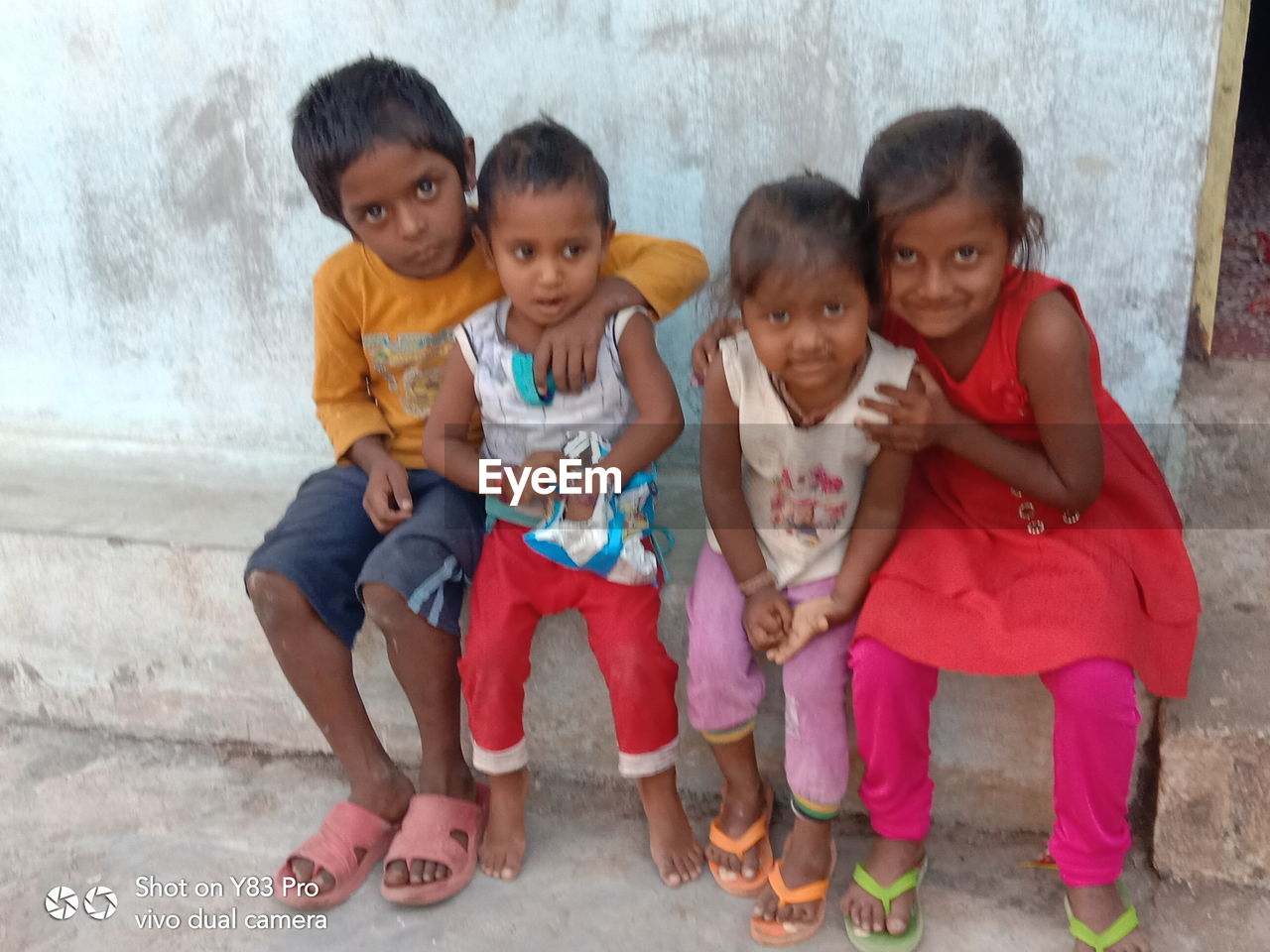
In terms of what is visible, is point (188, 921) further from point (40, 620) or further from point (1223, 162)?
point (1223, 162)

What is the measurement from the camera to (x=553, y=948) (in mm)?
1688

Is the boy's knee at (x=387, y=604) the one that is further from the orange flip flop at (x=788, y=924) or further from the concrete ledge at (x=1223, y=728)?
the concrete ledge at (x=1223, y=728)

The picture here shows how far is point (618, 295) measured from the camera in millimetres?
1811

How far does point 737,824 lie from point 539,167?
42.6 inches

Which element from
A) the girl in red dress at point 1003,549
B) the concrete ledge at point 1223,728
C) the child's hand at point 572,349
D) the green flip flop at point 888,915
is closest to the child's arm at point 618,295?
the child's hand at point 572,349

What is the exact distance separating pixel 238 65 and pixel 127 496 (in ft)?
3.10

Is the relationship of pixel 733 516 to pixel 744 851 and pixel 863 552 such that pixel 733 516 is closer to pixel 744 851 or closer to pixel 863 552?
pixel 863 552

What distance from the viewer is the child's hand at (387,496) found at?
1.89 m

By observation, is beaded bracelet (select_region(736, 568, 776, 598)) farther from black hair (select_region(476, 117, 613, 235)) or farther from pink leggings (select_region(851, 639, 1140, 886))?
black hair (select_region(476, 117, 613, 235))

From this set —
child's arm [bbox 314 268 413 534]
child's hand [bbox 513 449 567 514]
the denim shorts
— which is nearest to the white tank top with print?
child's hand [bbox 513 449 567 514]

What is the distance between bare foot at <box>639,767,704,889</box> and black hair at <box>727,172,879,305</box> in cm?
81

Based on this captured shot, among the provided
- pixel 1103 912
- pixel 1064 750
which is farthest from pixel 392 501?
pixel 1103 912

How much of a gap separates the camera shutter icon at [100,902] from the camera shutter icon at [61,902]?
19 millimetres

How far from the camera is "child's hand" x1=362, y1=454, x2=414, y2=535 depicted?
6.21 ft
